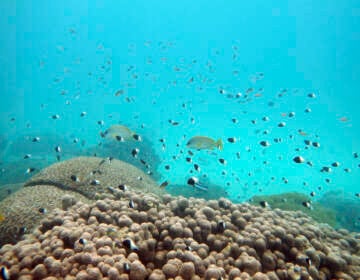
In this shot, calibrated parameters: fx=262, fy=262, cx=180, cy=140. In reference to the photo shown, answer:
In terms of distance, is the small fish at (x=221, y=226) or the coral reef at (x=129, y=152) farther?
the coral reef at (x=129, y=152)

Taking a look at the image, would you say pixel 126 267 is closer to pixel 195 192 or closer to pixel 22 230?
pixel 22 230

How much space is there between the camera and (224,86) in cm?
4116

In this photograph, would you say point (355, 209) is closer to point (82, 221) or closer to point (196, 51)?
point (82, 221)

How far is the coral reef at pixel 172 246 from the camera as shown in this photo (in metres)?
3.24

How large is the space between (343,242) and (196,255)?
3.51 metres

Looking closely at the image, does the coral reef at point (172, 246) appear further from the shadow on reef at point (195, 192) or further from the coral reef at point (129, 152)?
the coral reef at point (129, 152)

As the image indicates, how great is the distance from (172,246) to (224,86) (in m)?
39.2

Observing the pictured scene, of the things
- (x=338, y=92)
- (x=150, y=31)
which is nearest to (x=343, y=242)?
(x=338, y=92)

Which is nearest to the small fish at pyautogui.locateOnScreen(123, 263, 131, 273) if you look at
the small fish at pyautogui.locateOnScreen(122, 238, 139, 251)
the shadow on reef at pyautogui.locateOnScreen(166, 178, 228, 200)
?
the small fish at pyautogui.locateOnScreen(122, 238, 139, 251)

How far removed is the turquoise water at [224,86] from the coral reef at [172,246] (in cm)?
1584

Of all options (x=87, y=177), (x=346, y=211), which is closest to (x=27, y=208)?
(x=87, y=177)

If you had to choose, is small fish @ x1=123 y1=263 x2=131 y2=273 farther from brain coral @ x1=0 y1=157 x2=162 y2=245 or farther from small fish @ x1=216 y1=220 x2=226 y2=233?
brain coral @ x1=0 y1=157 x2=162 y2=245

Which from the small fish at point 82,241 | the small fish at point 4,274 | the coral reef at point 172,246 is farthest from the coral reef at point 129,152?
the small fish at point 4,274

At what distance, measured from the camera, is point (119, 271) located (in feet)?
10.1
